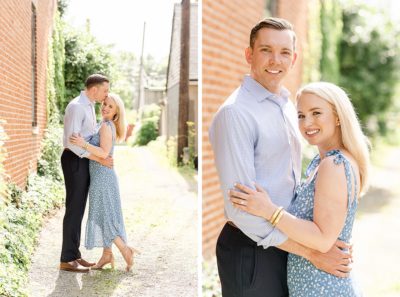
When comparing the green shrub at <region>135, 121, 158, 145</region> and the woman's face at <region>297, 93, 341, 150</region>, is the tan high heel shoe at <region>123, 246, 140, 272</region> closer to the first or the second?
the green shrub at <region>135, 121, 158, 145</region>

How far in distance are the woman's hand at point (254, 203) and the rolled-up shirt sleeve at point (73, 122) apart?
990 mm

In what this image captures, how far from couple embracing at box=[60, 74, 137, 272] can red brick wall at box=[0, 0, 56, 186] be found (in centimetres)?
17

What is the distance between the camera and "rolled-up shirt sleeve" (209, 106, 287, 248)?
6.96 feet

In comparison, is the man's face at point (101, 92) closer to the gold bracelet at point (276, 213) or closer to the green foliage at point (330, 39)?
the gold bracelet at point (276, 213)

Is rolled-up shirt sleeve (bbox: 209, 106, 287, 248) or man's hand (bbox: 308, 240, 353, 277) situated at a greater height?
rolled-up shirt sleeve (bbox: 209, 106, 287, 248)

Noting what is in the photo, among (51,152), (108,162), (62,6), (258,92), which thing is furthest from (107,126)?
(258,92)

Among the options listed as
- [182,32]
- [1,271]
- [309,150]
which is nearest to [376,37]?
[309,150]

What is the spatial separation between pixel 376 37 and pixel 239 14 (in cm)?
615

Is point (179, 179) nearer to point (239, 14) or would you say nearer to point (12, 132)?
point (12, 132)

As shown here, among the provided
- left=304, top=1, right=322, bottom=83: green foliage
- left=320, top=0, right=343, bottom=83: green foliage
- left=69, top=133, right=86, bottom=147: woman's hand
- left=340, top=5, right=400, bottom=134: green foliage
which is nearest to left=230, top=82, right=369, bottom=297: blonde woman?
left=69, top=133, right=86, bottom=147: woman's hand

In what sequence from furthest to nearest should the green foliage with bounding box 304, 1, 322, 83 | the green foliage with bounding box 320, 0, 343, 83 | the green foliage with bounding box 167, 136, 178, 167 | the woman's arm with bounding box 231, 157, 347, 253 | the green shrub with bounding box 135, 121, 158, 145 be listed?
the green foliage with bounding box 320, 0, 343, 83, the green foliage with bounding box 304, 1, 322, 83, the green foliage with bounding box 167, 136, 178, 167, the green shrub with bounding box 135, 121, 158, 145, the woman's arm with bounding box 231, 157, 347, 253

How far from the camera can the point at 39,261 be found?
106 inches

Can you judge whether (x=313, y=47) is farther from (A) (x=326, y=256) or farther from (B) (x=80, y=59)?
(A) (x=326, y=256)

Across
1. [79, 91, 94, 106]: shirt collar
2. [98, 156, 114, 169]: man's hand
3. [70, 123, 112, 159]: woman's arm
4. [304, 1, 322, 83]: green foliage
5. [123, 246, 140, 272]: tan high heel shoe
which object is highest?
[304, 1, 322, 83]: green foliage
